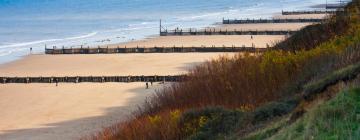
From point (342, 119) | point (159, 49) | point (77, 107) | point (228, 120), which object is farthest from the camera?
point (159, 49)

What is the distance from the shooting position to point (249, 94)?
60.2ft

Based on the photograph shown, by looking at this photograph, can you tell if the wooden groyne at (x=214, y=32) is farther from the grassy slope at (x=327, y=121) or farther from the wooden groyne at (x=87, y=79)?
the grassy slope at (x=327, y=121)

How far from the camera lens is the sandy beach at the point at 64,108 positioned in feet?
89.9

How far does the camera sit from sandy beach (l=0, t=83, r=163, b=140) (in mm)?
27391

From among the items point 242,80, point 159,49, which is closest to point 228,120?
point 242,80

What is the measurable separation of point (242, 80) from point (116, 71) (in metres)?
29.1

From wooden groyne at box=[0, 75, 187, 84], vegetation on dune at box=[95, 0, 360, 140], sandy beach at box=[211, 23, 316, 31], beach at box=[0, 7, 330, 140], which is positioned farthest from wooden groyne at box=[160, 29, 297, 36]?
vegetation on dune at box=[95, 0, 360, 140]

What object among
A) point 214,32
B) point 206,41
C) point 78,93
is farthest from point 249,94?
point 214,32

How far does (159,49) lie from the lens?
6181 cm

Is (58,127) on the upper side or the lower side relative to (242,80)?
lower

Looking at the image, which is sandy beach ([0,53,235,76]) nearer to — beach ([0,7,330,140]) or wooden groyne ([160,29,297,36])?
beach ([0,7,330,140])

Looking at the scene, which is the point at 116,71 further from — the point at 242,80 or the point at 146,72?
the point at 242,80

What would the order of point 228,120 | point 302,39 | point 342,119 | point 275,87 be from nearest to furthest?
point 342,119
point 228,120
point 275,87
point 302,39

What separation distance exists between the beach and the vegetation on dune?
253 inches
